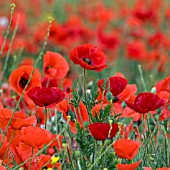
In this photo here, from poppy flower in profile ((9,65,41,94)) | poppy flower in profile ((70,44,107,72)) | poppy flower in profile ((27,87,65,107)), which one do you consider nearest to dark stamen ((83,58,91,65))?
poppy flower in profile ((70,44,107,72))

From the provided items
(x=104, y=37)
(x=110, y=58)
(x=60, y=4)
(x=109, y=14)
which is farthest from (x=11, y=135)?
(x=60, y=4)

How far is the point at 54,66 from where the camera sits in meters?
2.21

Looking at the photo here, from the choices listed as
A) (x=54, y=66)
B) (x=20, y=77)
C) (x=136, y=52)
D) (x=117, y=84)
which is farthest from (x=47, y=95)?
(x=136, y=52)

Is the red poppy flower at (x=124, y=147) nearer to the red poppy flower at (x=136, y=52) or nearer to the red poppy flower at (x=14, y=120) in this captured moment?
the red poppy flower at (x=14, y=120)

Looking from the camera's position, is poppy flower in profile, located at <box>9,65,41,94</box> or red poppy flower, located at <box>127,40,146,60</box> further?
red poppy flower, located at <box>127,40,146,60</box>

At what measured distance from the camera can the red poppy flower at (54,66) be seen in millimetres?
2172

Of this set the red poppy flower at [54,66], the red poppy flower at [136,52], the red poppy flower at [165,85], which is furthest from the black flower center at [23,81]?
the red poppy flower at [136,52]

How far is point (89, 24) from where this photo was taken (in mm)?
7129

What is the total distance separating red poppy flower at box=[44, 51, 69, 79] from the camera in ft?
7.13

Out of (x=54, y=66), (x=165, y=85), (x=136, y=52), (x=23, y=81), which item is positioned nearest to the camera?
(x=165, y=85)

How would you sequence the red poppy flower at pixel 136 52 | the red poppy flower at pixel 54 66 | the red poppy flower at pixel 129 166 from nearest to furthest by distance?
1. the red poppy flower at pixel 129 166
2. the red poppy flower at pixel 54 66
3. the red poppy flower at pixel 136 52

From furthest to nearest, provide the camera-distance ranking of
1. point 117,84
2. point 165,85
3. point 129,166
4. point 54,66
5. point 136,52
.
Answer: point 136,52, point 54,66, point 165,85, point 117,84, point 129,166

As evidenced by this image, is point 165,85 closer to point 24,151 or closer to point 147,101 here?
point 147,101

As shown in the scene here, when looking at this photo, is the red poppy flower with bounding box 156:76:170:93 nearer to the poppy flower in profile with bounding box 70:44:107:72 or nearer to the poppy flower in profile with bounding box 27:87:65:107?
the poppy flower in profile with bounding box 70:44:107:72
